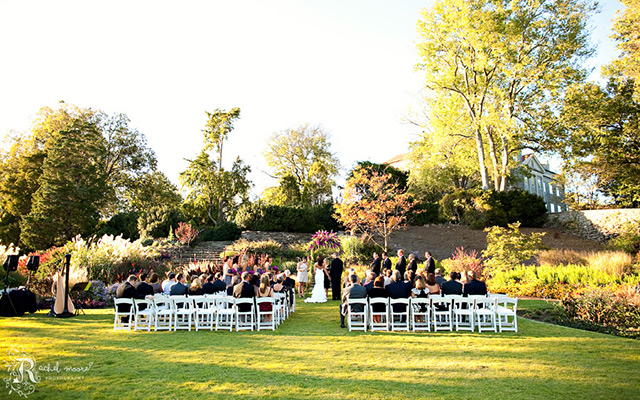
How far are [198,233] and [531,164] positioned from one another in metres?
45.4

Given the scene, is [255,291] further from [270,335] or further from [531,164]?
[531,164]

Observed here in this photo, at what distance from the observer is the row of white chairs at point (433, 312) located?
26.7ft

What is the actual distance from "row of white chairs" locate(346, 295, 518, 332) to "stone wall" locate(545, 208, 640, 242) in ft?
67.1

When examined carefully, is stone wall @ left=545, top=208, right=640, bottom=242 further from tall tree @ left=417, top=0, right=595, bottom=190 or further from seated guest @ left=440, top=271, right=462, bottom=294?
seated guest @ left=440, top=271, right=462, bottom=294

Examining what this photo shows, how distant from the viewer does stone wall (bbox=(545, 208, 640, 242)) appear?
25.0 meters

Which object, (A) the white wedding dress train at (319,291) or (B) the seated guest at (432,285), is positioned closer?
(B) the seated guest at (432,285)

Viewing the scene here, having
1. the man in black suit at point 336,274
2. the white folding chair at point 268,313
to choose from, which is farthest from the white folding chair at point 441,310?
the man in black suit at point 336,274

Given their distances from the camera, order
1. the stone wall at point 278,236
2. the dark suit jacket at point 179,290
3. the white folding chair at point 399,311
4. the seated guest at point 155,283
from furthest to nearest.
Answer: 1. the stone wall at point 278,236
2. the seated guest at point 155,283
3. the dark suit jacket at point 179,290
4. the white folding chair at point 399,311

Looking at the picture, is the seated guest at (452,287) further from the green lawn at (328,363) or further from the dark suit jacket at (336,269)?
the dark suit jacket at (336,269)

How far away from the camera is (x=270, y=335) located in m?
7.93

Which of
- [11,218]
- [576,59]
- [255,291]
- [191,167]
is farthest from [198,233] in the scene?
[576,59]

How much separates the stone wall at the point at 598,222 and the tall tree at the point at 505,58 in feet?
15.8

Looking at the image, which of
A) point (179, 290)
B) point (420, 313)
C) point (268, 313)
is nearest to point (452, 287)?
point (420, 313)

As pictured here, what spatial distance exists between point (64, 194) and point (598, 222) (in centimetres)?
3434
